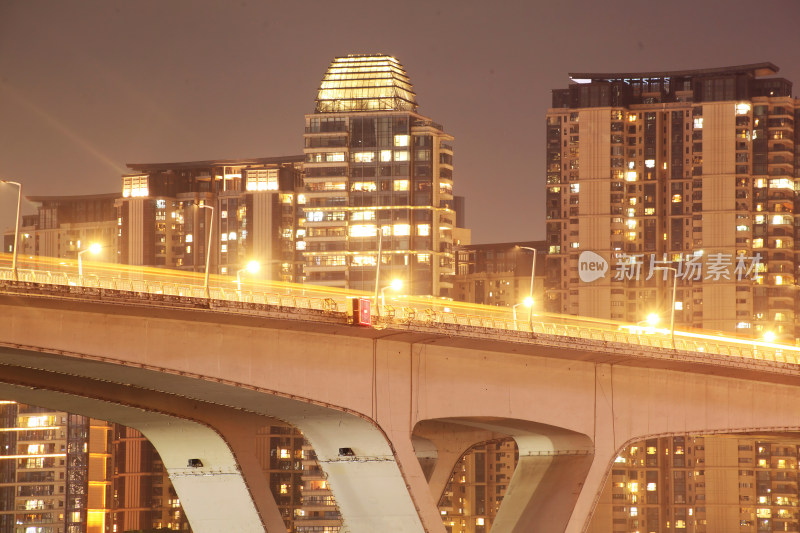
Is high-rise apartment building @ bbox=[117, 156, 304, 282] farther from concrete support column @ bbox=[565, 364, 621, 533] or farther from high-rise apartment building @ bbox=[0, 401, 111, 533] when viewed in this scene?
concrete support column @ bbox=[565, 364, 621, 533]

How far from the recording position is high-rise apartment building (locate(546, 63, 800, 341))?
487 feet

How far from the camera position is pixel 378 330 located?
199 ft

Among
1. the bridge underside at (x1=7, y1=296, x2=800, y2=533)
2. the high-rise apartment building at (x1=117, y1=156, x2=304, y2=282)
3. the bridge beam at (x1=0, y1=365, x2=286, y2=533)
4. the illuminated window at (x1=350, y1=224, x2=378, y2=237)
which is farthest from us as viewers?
the high-rise apartment building at (x1=117, y1=156, x2=304, y2=282)

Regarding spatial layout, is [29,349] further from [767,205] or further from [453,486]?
[767,205]

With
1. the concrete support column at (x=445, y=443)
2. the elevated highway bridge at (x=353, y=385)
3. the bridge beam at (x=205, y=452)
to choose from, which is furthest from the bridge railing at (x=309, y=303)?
the concrete support column at (x=445, y=443)

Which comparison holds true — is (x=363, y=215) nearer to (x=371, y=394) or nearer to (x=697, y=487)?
(x=697, y=487)

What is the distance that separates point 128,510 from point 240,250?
34220 millimetres

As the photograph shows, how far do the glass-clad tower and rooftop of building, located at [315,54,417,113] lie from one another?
9cm

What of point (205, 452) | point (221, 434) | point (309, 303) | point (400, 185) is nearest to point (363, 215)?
point (400, 185)

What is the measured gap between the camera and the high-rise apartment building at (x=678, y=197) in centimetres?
14850

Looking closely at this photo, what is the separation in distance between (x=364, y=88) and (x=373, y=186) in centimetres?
936

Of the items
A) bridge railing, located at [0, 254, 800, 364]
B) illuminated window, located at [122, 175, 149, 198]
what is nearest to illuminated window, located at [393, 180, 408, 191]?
illuminated window, located at [122, 175, 149, 198]

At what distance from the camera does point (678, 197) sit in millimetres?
155125

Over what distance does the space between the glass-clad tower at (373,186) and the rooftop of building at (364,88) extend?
0.09m
